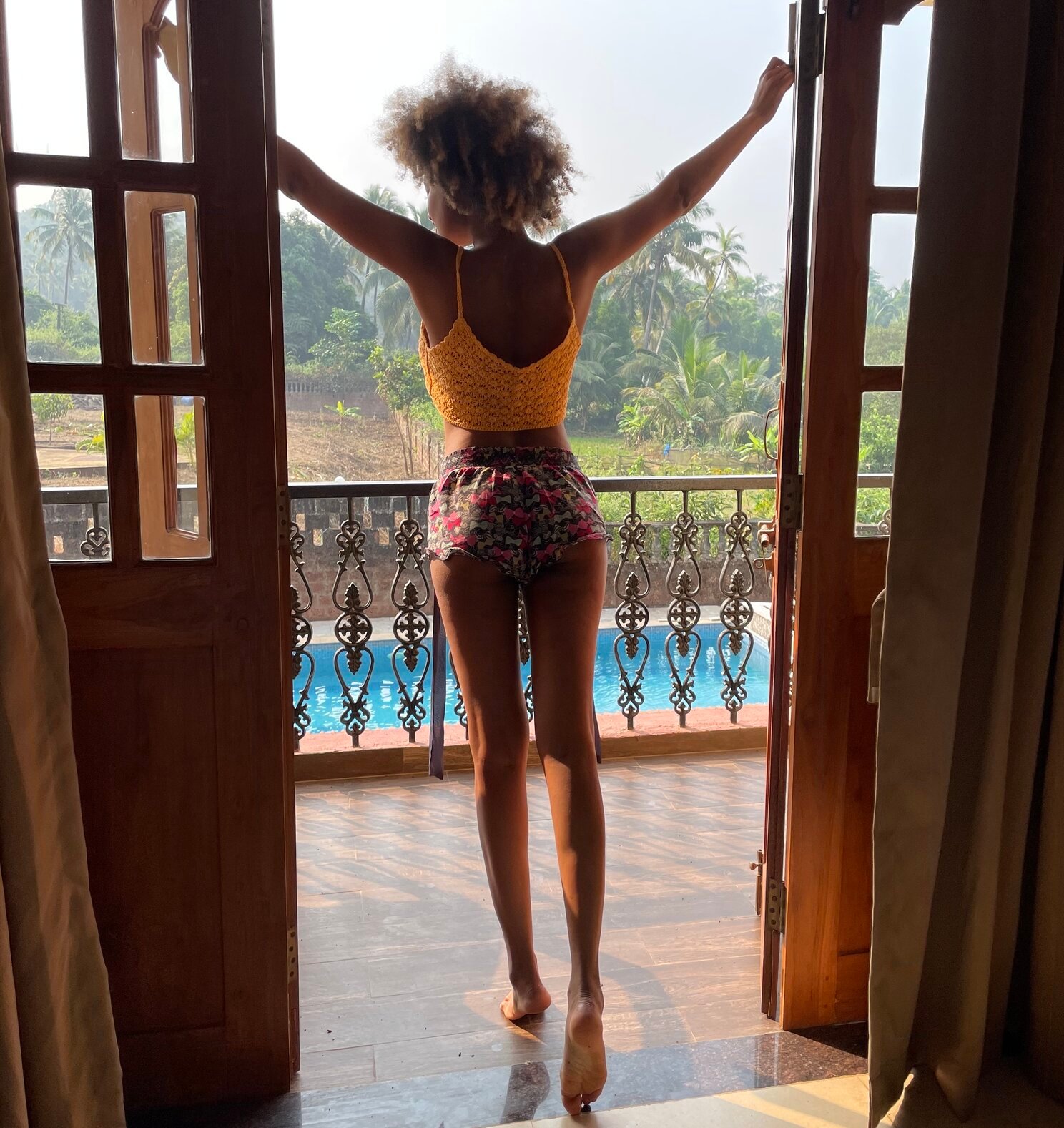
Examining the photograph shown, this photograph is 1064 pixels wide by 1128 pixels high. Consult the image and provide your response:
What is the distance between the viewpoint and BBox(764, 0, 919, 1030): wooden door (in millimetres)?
1618

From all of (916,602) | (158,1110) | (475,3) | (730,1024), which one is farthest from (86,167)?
(475,3)

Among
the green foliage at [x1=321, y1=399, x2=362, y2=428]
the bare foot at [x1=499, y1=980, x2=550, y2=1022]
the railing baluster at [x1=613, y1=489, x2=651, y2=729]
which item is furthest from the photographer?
the green foliage at [x1=321, y1=399, x2=362, y2=428]

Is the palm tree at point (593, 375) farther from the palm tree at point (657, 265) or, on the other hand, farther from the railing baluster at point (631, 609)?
the railing baluster at point (631, 609)

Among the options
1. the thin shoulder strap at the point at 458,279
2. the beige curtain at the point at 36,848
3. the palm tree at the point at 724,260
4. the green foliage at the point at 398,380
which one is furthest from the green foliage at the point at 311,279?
the beige curtain at the point at 36,848

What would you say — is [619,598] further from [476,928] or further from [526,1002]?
[526,1002]

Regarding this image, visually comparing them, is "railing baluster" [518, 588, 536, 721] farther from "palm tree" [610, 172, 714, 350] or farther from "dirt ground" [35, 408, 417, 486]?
"palm tree" [610, 172, 714, 350]

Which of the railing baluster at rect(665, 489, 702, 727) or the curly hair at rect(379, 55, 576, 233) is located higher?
the curly hair at rect(379, 55, 576, 233)

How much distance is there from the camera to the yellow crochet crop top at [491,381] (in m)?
1.67

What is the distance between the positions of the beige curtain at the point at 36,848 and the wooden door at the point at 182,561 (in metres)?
0.20

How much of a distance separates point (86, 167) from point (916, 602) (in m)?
1.52

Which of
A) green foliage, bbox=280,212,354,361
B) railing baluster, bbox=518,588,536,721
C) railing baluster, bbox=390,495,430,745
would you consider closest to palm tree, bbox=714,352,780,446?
green foliage, bbox=280,212,354,361

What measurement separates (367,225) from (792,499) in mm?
948

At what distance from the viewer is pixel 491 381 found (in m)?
1.68

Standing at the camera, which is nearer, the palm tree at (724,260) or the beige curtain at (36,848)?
the beige curtain at (36,848)
